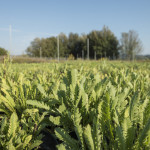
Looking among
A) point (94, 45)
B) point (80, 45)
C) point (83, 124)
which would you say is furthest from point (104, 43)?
point (83, 124)

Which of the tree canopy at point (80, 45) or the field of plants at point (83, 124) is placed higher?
the tree canopy at point (80, 45)

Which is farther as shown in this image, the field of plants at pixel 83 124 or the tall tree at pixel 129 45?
the tall tree at pixel 129 45

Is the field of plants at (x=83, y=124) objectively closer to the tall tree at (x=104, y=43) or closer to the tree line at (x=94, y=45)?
the tree line at (x=94, y=45)

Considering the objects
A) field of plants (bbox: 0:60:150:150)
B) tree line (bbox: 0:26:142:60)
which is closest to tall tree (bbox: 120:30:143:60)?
tree line (bbox: 0:26:142:60)

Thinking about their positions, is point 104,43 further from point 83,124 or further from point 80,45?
point 83,124

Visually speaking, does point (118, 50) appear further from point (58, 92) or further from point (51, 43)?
point (58, 92)

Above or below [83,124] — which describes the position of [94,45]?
above

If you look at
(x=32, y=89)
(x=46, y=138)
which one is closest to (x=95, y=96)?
(x=46, y=138)

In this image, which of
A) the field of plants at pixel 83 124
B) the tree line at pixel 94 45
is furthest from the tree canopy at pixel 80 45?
the field of plants at pixel 83 124

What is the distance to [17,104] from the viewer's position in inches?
47.5

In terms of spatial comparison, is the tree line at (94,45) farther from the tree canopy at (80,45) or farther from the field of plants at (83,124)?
the field of plants at (83,124)

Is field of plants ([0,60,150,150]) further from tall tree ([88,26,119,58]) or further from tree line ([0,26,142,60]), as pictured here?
tall tree ([88,26,119,58])

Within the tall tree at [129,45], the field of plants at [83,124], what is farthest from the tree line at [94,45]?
the field of plants at [83,124]

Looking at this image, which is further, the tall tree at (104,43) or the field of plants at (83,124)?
the tall tree at (104,43)
